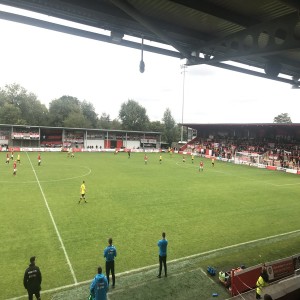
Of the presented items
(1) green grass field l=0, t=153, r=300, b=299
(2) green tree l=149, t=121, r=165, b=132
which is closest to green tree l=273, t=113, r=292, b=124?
(2) green tree l=149, t=121, r=165, b=132

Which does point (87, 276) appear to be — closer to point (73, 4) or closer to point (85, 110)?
point (73, 4)

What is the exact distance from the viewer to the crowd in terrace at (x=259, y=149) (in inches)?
1714

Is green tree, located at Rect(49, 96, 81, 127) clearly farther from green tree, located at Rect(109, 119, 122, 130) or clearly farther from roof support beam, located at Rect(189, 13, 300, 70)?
roof support beam, located at Rect(189, 13, 300, 70)

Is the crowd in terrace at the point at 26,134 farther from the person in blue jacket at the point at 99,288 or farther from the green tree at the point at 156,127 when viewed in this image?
the person in blue jacket at the point at 99,288

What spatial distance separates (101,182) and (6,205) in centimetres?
977

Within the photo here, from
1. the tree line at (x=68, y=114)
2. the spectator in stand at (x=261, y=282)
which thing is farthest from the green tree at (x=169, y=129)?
the spectator in stand at (x=261, y=282)

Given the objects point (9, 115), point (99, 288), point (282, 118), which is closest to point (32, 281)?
point (99, 288)

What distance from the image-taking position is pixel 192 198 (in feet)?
69.5

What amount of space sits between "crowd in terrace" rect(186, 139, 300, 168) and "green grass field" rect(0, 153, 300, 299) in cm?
1803

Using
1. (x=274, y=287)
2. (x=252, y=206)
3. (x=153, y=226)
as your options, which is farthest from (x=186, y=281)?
(x=252, y=206)

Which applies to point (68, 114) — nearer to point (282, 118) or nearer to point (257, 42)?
point (257, 42)

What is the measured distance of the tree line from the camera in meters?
85.5

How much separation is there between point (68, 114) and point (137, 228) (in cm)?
8328

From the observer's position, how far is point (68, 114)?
303ft
